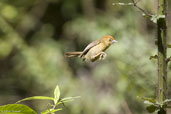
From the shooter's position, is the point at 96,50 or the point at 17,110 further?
the point at 96,50

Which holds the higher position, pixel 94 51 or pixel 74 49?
pixel 94 51

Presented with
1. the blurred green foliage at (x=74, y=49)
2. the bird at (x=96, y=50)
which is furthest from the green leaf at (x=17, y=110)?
the blurred green foliage at (x=74, y=49)

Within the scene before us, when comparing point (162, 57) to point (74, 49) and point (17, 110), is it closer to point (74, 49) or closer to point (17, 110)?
point (17, 110)

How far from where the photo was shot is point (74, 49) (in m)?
6.27

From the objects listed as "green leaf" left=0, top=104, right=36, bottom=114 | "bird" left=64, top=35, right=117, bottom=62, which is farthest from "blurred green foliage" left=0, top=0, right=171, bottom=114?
"green leaf" left=0, top=104, right=36, bottom=114

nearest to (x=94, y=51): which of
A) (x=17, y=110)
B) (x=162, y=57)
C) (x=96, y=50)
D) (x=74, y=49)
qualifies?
(x=96, y=50)

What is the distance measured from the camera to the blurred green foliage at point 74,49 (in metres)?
3.34

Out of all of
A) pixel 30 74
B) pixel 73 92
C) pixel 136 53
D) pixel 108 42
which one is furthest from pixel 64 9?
pixel 108 42

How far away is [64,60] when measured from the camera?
5.68 meters

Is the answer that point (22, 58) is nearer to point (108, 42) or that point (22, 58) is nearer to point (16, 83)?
point (16, 83)

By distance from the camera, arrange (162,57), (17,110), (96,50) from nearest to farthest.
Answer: (17,110) → (162,57) → (96,50)

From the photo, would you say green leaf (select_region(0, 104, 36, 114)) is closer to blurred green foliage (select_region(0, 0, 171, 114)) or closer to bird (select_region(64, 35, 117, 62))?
bird (select_region(64, 35, 117, 62))

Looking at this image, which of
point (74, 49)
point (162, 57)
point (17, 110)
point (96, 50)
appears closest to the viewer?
point (17, 110)

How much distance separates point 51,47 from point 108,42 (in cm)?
458
